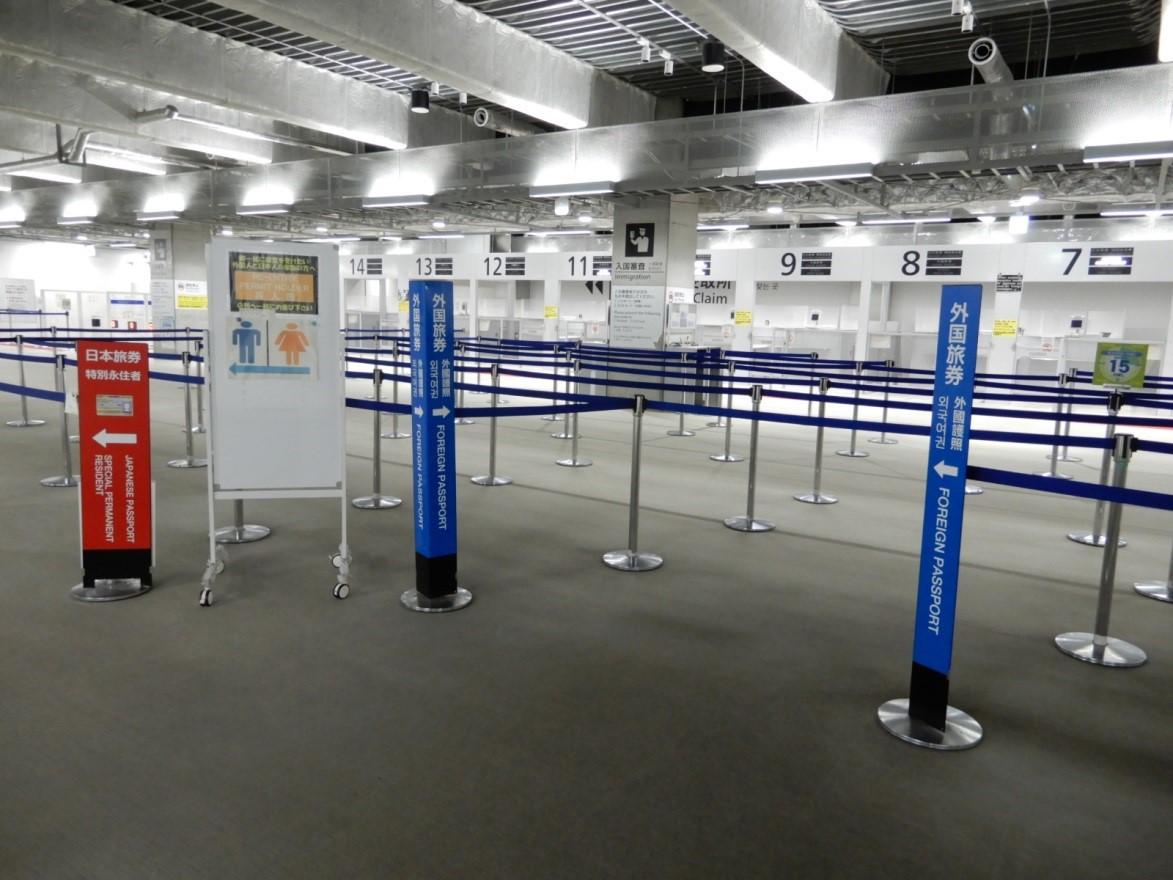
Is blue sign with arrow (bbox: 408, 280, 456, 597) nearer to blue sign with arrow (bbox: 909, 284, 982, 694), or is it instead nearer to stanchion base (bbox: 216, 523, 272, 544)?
stanchion base (bbox: 216, 523, 272, 544)

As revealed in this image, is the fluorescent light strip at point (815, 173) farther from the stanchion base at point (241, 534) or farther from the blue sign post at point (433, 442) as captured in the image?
the stanchion base at point (241, 534)

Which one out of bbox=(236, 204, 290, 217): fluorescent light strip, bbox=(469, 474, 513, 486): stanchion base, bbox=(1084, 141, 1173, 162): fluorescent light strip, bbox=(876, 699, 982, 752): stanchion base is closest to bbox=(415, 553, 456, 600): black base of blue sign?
bbox=(876, 699, 982, 752): stanchion base

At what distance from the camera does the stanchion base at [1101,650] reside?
3.95m

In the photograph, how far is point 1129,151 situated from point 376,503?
7.80m

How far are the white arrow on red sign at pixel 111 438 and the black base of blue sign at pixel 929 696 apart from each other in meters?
4.15

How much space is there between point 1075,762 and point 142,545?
4635 millimetres

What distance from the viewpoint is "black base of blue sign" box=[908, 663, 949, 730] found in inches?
126

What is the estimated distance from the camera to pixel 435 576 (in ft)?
14.5

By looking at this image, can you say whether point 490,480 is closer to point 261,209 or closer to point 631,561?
point 631,561

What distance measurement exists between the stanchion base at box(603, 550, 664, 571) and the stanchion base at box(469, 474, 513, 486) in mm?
2360

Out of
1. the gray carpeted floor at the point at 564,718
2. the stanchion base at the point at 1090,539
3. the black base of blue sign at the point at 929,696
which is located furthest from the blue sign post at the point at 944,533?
the stanchion base at the point at 1090,539

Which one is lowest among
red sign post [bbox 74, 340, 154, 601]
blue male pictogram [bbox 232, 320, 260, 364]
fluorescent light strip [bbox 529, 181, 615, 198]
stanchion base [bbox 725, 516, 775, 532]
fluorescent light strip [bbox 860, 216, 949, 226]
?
stanchion base [bbox 725, 516, 775, 532]

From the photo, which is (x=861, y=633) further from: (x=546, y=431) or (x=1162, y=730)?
(x=546, y=431)

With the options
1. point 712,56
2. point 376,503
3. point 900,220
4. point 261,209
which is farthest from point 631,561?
point 900,220
